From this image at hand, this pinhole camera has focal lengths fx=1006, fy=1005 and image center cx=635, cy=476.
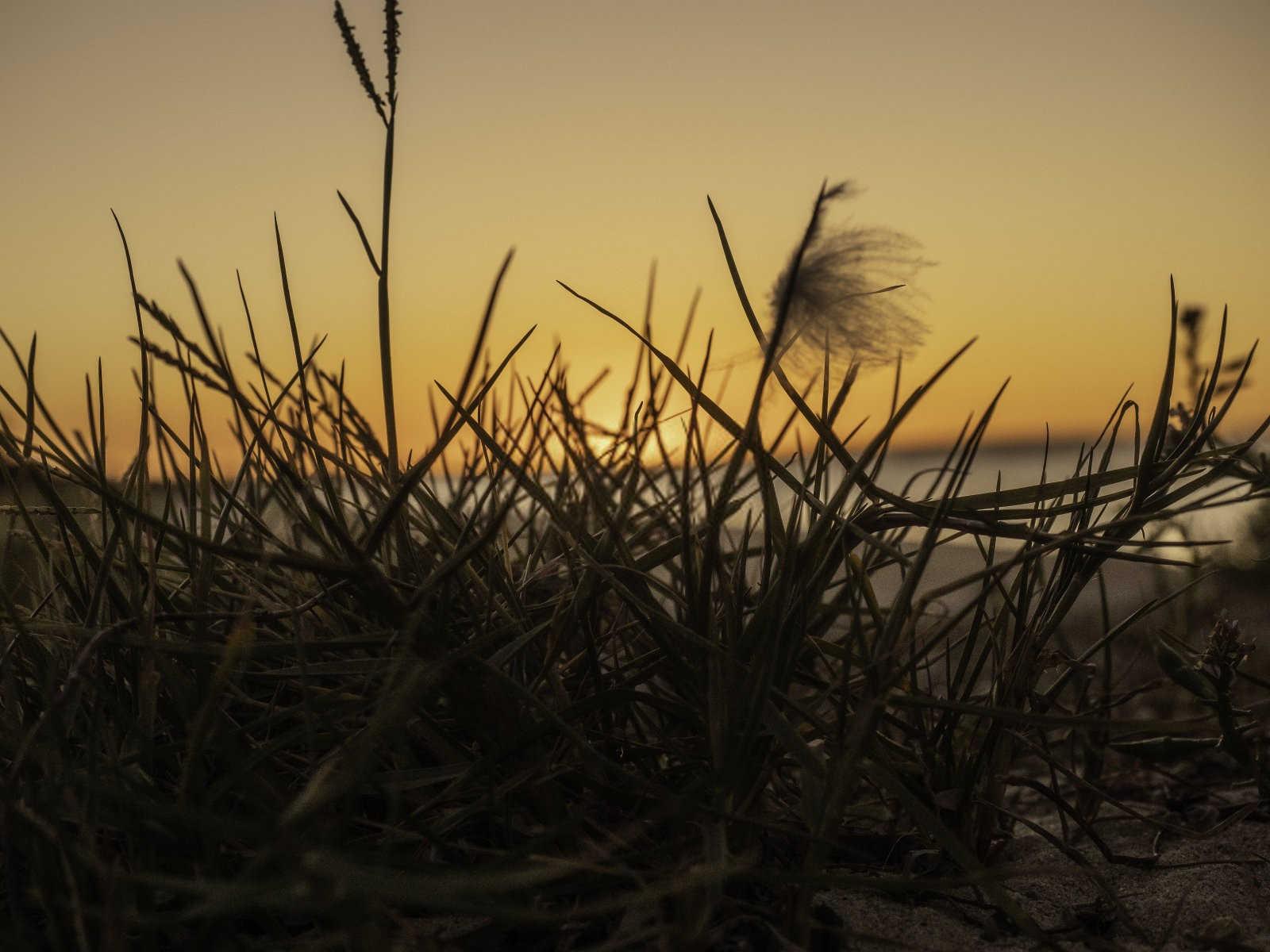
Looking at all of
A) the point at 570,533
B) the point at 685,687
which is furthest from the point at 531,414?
the point at 685,687

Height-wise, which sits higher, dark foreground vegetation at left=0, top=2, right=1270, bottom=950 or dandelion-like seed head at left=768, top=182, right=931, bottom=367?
dandelion-like seed head at left=768, top=182, right=931, bottom=367

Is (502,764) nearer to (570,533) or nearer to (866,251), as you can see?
(570,533)

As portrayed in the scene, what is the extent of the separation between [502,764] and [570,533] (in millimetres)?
176

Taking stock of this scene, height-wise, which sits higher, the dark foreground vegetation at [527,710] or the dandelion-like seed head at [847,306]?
the dandelion-like seed head at [847,306]

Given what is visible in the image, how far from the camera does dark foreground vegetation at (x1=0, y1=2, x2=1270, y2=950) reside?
0.56 m

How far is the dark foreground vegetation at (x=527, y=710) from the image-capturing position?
56 cm

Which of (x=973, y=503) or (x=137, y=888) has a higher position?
(x=973, y=503)

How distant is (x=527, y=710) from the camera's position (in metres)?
0.74

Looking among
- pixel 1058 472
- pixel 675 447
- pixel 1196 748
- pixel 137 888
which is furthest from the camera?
pixel 1058 472

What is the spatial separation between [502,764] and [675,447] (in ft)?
2.38

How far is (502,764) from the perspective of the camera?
695 mm

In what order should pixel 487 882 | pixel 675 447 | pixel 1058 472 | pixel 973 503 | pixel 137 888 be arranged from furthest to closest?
pixel 1058 472 → pixel 675 447 → pixel 973 503 → pixel 137 888 → pixel 487 882

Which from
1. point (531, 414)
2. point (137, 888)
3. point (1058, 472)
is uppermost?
point (1058, 472)

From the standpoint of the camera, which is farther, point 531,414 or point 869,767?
point 531,414
